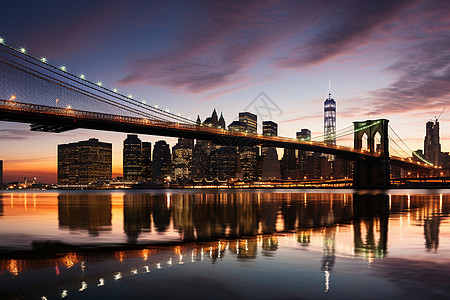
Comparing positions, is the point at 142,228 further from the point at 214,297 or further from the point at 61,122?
the point at 61,122

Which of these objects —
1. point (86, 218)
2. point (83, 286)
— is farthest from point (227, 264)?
point (86, 218)

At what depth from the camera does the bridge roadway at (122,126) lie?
57.2 meters

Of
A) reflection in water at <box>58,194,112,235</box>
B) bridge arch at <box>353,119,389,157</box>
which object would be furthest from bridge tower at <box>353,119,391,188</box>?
reflection in water at <box>58,194,112,235</box>

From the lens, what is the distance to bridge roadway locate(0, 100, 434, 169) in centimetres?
5719

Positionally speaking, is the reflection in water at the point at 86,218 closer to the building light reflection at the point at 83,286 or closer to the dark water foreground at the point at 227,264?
the dark water foreground at the point at 227,264

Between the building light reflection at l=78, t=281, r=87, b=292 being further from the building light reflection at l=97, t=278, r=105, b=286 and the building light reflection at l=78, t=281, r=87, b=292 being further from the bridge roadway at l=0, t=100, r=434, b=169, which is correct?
the bridge roadway at l=0, t=100, r=434, b=169

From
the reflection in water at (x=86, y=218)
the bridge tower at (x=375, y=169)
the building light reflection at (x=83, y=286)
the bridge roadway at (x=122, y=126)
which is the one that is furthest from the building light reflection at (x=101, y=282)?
the bridge tower at (x=375, y=169)

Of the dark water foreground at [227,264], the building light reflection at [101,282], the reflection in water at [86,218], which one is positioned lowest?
the reflection in water at [86,218]

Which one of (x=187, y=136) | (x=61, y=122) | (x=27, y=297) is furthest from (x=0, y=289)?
(x=187, y=136)

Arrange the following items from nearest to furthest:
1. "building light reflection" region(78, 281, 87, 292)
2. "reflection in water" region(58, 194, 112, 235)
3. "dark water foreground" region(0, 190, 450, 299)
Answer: "dark water foreground" region(0, 190, 450, 299)
"building light reflection" region(78, 281, 87, 292)
"reflection in water" region(58, 194, 112, 235)

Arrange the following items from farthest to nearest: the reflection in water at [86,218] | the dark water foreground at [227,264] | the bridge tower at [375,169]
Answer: the bridge tower at [375,169]
the reflection in water at [86,218]
the dark water foreground at [227,264]

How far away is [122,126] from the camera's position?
7100cm

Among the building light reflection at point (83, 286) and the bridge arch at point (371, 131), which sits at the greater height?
the bridge arch at point (371, 131)

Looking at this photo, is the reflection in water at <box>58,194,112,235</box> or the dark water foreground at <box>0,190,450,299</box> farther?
the reflection in water at <box>58,194,112,235</box>
